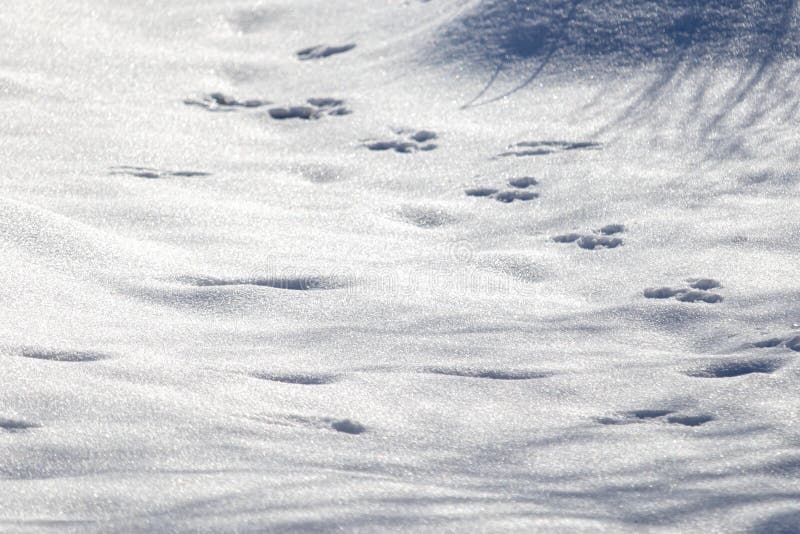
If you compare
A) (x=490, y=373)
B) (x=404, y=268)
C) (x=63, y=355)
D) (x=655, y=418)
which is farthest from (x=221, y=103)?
(x=655, y=418)

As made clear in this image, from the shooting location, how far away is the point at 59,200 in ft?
13.9

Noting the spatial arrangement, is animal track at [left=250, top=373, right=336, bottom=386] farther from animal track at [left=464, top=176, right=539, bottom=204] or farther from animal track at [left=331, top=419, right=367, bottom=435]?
animal track at [left=464, top=176, right=539, bottom=204]

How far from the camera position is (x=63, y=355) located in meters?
2.79

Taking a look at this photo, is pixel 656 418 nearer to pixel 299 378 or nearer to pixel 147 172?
pixel 299 378

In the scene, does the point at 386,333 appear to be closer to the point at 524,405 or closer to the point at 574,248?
the point at 524,405

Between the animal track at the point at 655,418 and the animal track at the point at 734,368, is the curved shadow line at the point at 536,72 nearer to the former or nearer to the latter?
the animal track at the point at 734,368

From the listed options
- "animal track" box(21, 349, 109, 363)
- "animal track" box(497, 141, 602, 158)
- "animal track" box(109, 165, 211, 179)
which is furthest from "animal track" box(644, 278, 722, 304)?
"animal track" box(109, 165, 211, 179)

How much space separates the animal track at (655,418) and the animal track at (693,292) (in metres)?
0.84

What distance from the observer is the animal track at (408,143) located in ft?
16.8

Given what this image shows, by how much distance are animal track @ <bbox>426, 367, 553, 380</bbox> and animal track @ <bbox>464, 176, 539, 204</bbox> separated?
5.63ft

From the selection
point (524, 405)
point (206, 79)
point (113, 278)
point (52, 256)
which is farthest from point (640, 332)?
point (206, 79)

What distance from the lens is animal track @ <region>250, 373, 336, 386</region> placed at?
2801mm

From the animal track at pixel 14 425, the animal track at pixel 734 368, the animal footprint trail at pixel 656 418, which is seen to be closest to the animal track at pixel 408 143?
the animal track at pixel 734 368

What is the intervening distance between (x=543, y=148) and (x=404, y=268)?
5.03ft
